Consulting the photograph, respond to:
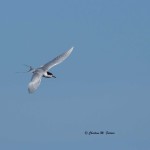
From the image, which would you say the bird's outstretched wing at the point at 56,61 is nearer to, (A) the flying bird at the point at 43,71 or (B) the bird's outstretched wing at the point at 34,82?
(A) the flying bird at the point at 43,71

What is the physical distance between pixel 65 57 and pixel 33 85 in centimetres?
848

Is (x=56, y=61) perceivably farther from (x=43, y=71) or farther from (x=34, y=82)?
(x=34, y=82)

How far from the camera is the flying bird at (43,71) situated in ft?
299

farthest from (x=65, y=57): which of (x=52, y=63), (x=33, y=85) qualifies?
(x=33, y=85)

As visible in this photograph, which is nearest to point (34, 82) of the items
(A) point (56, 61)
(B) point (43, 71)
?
(B) point (43, 71)

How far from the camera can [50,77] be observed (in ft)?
311

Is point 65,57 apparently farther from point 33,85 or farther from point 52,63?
point 33,85

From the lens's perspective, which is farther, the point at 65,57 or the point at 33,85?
the point at 65,57

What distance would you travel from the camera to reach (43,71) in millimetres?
94875

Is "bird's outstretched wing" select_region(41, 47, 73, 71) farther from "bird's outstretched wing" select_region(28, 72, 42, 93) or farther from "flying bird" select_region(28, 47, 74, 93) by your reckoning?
"bird's outstretched wing" select_region(28, 72, 42, 93)

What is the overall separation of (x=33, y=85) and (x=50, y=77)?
426cm

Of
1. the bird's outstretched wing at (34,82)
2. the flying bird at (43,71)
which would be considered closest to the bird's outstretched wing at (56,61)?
the flying bird at (43,71)

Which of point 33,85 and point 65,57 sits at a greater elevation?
point 65,57

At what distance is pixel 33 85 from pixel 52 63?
6631 mm
